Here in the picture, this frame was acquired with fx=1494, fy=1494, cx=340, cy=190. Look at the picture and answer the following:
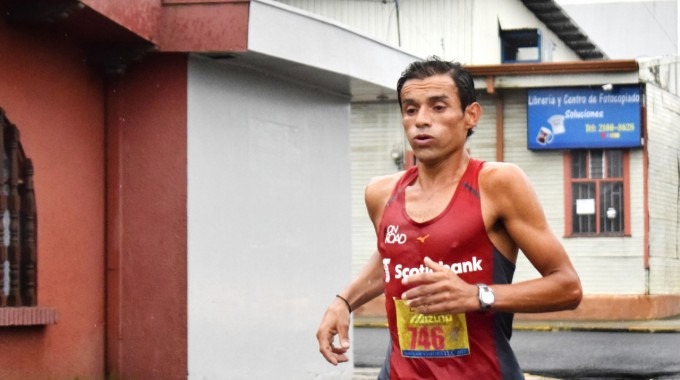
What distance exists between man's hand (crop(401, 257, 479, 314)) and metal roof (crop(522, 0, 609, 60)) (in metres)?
31.9

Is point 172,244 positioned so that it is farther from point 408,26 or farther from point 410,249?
point 408,26

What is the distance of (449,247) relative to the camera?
432 cm

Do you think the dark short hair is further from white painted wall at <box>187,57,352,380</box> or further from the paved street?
the paved street

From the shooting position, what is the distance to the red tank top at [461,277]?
4324 millimetres

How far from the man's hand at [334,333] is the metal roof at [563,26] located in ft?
103

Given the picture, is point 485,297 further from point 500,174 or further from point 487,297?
point 500,174

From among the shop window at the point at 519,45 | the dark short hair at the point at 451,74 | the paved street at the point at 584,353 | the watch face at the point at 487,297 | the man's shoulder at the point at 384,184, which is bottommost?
the paved street at the point at 584,353

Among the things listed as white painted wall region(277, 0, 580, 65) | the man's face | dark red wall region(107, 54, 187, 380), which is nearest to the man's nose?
the man's face

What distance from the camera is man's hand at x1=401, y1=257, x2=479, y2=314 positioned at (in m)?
3.97

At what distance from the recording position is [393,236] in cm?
445

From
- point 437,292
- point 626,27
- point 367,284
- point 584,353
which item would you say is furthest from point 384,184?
point 626,27

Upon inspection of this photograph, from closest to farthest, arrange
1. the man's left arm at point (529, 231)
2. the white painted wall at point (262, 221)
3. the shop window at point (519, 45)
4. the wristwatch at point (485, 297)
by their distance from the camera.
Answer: the wristwatch at point (485, 297)
the man's left arm at point (529, 231)
the white painted wall at point (262, 221)
the shop window at point (519, 45)

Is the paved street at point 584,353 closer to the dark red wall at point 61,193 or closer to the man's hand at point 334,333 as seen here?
the dark red wall at point 61,193

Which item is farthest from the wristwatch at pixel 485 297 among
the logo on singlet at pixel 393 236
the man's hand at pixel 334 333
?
the man's hand at pixel 334 333
